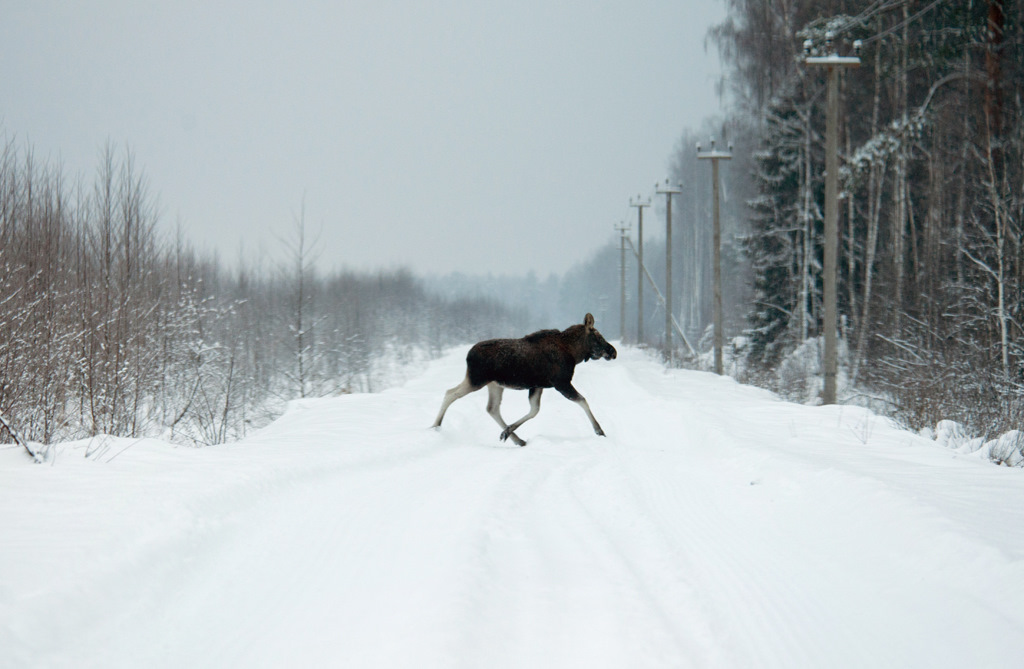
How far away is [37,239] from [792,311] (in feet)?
85.9

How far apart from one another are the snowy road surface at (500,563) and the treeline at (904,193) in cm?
736

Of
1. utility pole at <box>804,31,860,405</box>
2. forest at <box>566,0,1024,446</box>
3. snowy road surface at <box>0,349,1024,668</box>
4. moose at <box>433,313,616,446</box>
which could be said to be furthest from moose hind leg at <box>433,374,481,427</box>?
utility pole at <box>804,31,860,405</box>

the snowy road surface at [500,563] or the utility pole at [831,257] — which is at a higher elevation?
the utility pole at [831,257]

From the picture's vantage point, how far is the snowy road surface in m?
2.99

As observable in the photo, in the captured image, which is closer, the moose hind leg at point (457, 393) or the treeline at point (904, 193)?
the moose hind leg at point (457, 393)

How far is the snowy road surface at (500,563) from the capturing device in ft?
9.81

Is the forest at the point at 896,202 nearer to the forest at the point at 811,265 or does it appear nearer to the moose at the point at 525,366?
the forest at the point at 811,265

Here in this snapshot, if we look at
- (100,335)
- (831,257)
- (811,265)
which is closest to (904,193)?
(811,265)

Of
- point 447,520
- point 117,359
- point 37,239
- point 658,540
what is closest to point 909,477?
point 658,540

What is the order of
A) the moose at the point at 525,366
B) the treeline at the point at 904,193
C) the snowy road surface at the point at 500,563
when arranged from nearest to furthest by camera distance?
1. the snowy road surface at the point at 500,563
2. the moose at the point at 525,366
3. the treeline at the point at 904,193

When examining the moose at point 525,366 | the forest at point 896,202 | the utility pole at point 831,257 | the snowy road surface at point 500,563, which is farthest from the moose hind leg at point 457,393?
the utility pole at point 831,257

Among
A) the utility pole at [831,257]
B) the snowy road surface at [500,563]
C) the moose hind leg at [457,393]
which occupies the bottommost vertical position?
the snowy road surface at [500,563]

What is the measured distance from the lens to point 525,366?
980 cm

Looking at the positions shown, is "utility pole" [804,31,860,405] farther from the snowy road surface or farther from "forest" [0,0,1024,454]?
the snowy road surface
